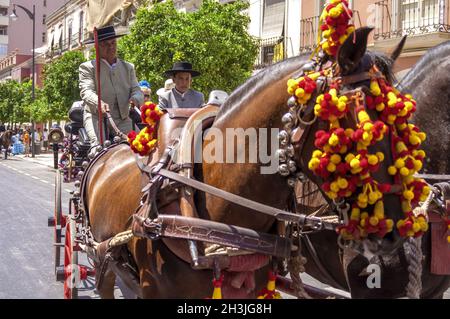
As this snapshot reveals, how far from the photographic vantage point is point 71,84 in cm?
2720

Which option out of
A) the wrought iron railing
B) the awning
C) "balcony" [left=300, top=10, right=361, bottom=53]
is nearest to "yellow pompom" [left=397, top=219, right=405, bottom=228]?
the wrought iron railing

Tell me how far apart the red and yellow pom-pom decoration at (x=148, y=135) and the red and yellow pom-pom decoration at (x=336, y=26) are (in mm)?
1274

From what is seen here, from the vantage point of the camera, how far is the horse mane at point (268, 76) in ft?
8.53

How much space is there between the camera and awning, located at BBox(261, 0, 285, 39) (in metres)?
19.8

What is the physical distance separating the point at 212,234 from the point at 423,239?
4.30ft

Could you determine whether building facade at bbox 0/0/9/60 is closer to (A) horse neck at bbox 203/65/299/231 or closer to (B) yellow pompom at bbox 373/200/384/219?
(A) horse neck at bbox 203/65/299/231

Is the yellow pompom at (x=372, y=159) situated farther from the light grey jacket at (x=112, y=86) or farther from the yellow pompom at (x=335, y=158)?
the light grey jacket at (x=112, y=86)

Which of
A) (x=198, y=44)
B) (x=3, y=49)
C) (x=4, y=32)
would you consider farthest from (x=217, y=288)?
(x=4, y=32)

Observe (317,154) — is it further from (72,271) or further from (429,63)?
(72,271)

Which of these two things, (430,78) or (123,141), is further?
(123,141)
